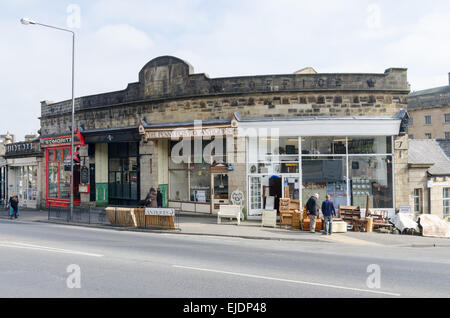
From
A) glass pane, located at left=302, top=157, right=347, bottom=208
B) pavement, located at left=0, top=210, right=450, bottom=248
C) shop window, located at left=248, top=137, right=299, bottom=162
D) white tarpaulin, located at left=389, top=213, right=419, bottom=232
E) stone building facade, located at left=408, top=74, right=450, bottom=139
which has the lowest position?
pavement, located at left=0, top=210, right=450, bottom=248

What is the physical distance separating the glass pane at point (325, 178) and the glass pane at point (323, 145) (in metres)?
0.30

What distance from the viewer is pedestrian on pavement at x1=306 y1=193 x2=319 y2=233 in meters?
15.5

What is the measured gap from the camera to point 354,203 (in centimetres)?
1828

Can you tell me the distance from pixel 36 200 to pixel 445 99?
53978 millimetres

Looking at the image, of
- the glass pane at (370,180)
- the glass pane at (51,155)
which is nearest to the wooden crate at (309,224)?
the glass pane at (370,180)

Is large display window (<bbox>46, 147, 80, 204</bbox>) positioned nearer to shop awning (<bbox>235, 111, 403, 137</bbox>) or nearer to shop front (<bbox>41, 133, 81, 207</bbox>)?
shop front (<bbox>41, 133, 81, 207</bbox>)

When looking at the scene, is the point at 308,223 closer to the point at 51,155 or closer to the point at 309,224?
the point at 309,224

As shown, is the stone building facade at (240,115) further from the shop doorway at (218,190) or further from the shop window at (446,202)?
the shop window at (446,202)

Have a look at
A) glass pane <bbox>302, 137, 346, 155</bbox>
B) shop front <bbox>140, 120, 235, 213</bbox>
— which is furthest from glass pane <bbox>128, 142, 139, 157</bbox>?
glass pane <bbox>302, 137, 346, 155</bbox>

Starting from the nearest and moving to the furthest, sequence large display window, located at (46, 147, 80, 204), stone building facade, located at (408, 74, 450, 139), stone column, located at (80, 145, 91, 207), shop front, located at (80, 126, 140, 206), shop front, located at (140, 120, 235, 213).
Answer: shop front, located at (140, 120, 235, 213) → shop front, located at (80, 126, 140, 206) → stone column, located at (80, 145, 91, 207) → large display window, located at (46, 147, 80, 204) → stone building facade, located at (408, 74, 450, 139)

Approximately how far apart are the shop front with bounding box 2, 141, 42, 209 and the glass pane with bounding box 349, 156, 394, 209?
A: 22.0 m

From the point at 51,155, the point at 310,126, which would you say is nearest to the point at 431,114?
the point at 310,126

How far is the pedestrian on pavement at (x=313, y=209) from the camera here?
15.5 meters
